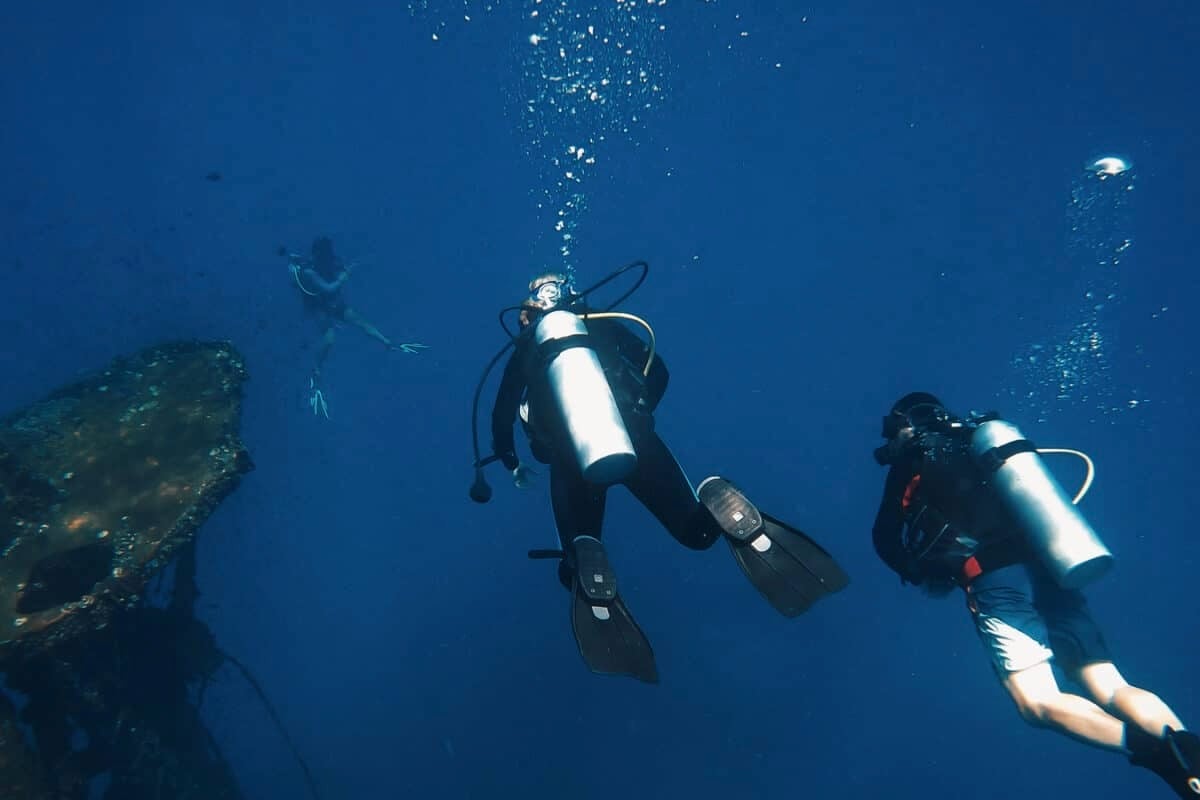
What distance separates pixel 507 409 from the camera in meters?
4.37

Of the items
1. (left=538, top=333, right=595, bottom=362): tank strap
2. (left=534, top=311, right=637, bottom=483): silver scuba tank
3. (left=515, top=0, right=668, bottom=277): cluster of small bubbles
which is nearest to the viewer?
(left=534, top=311, right=637, bottom=483): silver scuba tank

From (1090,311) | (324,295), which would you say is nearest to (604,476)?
(324,295)

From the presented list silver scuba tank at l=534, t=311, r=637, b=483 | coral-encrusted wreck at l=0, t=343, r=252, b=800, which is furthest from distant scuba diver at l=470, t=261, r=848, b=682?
coral-encrusted wreck at l=0, t=343, r=252, b=800

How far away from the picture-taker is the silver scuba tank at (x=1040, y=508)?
342 cm

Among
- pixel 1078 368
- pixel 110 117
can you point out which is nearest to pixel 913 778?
pixel 1078 368

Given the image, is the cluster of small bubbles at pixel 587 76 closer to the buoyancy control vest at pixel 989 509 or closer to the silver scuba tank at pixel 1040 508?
the buoyancy control vest at pixel 989 509

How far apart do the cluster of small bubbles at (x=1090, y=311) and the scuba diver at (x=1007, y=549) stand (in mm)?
16775

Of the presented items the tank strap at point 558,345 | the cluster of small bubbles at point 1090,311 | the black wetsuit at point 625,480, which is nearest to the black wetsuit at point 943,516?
the black wetsuit at point 625,480

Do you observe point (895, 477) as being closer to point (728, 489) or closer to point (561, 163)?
point (728, 489)

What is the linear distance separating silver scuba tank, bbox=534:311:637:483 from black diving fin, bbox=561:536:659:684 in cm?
57

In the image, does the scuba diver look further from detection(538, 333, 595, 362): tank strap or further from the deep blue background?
the deep blue background

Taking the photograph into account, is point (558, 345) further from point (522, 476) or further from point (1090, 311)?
point (1090, 311)

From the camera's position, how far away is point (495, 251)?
68.0ft

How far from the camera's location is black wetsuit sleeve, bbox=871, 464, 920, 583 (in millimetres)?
4082
